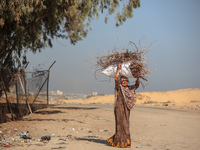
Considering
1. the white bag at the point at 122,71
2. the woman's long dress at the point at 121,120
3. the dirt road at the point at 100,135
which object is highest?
the white bag at the point at 122,71

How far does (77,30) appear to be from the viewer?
1766 cm

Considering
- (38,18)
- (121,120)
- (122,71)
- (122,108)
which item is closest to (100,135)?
(121,120)

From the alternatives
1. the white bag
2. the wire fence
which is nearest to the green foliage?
the wire fence

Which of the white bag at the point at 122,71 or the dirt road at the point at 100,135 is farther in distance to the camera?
the dirt road at the point at 100,135

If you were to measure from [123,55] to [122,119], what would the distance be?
1720 millimetres

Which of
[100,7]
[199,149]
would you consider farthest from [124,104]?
[100,7]

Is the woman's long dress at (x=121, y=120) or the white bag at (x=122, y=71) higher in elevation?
the white bag at (x=122, y=71)

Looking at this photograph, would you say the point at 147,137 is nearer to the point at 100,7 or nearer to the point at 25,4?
the point at 25,4

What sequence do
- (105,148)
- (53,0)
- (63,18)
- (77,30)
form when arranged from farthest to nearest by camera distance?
(77,30) → (63,18) → (53,0) → (105,148)

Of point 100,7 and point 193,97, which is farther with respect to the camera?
point 193,97

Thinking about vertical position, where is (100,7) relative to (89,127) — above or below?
above

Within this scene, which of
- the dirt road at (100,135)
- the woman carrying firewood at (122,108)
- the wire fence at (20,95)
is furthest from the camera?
the wire fence at (20,95)

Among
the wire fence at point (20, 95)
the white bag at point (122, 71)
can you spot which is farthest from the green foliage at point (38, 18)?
the white bag at point (122, 71)

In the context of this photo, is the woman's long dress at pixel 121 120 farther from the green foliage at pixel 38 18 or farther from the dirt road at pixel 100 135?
the green foliage at pixel 38 18
